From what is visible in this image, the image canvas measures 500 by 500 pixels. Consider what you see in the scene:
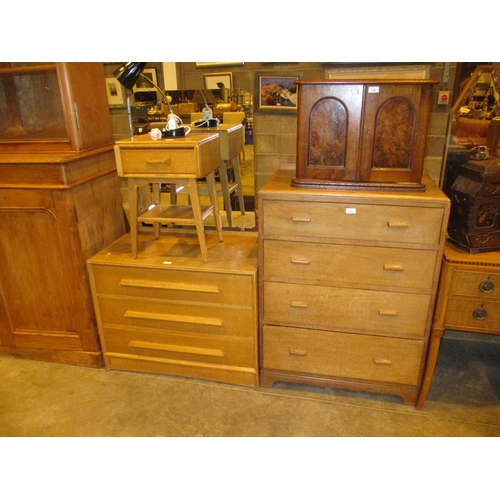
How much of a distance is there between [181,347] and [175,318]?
0.17 metres

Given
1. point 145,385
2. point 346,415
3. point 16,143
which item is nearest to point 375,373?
point 346,415

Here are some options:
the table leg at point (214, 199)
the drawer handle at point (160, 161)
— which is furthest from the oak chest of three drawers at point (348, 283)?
the drawer handle at point (160, 161)

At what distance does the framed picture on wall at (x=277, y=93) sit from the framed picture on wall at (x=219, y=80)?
0.16 meters

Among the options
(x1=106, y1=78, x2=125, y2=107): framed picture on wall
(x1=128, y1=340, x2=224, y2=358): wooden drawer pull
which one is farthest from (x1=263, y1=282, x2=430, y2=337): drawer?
(x1=106, y1=78, x2=125, y2=107): framed picture on wall

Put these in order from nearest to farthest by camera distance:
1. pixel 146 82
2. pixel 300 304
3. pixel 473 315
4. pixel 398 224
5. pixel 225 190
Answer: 1. pixel 398 224
2. pixel 473 315
3. pixel 300 304
4. pixel 146 82
5. pixel 225 190

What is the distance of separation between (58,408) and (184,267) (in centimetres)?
95

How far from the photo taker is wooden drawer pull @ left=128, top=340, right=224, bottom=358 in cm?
196

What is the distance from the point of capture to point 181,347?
200 cm

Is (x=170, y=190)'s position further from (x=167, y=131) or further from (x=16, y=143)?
(x=16, y=143)

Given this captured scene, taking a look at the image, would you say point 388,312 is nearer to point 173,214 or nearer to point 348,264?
point 348,264

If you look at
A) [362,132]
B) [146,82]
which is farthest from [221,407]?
[146,82]

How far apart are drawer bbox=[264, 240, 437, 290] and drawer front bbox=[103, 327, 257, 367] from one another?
0.44 metres

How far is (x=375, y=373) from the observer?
1.86m

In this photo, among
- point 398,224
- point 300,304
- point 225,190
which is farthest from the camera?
point 225,190
